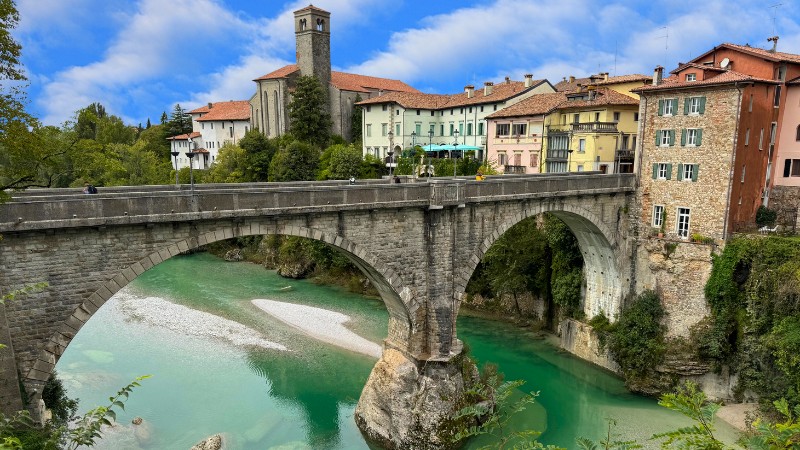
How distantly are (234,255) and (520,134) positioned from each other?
3100 cm

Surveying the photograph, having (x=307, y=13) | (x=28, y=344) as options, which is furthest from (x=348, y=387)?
(x=307, y=13)

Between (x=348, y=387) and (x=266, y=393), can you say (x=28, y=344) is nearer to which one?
(x=266, y=393)

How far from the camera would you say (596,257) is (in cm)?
2798

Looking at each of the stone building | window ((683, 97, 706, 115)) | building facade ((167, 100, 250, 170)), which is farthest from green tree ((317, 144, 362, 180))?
window ((683, 97, 706, 115))

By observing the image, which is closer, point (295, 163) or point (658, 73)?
point (658, 73)

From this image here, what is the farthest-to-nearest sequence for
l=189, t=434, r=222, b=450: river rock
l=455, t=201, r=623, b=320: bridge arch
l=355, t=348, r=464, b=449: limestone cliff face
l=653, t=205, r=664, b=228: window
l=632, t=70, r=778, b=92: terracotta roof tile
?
l=653, t=205, r=664, b=228: window, l=455, t=201, r=623, b=320: bridge arch, l=632, t=70, r=778, b=92: terracotta roof tile, l=355, t=348, r=464, b=449: limestone cliff face, l=189, t=434, r=222, b=450: river rock

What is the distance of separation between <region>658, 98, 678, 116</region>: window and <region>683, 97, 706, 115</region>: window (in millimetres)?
550

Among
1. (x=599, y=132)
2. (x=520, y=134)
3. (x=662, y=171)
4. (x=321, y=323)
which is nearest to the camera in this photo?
(x=662, y=171)

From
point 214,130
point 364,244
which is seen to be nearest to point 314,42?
point 214,130

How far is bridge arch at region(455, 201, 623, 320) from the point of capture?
83.7 ft

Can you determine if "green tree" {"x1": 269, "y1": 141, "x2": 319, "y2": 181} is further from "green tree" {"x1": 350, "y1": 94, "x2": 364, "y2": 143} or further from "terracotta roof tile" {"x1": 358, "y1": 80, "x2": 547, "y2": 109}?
"green tree" {"x1": 350, "y1": 94, "x2": 364, "y2": 143}

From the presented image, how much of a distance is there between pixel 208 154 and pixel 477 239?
65.4m

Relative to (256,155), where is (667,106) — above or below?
above

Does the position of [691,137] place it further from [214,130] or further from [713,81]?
[214,130]
